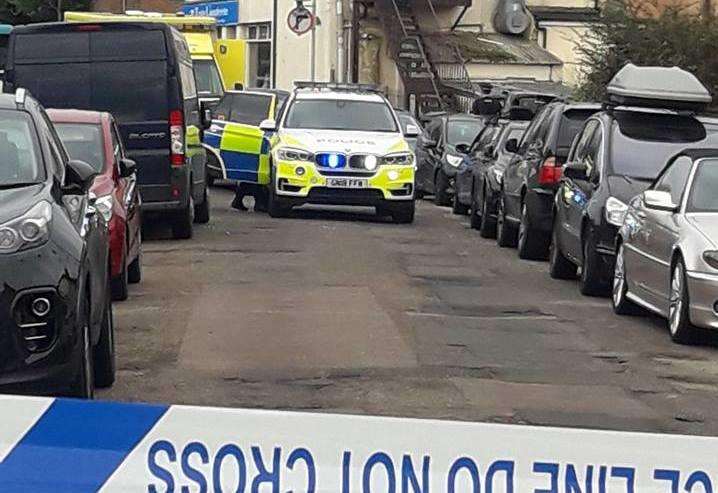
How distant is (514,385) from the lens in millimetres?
9578

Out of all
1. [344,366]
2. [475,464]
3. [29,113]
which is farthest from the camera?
[344,366]

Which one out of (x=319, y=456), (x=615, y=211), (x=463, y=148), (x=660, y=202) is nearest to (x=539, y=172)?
(x=615, y=211)

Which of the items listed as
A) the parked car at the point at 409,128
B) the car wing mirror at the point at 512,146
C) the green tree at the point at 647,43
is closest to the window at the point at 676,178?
the car wing mirror at the point at 512,146

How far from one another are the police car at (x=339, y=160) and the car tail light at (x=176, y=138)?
369 cm

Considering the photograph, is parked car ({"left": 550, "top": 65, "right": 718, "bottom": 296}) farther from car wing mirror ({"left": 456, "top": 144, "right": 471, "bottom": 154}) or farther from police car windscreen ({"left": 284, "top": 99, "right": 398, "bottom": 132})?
car wing mirror ({"left": 456, "top": 144, "right": 471, "bottom": 154})

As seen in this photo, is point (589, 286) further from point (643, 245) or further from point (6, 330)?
point (6, 330)

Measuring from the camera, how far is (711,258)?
11297 mm

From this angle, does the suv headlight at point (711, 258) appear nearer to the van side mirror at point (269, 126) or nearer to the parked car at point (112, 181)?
the parked car at point (112, 181)

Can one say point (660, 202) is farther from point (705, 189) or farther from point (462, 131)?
point (462, 131)

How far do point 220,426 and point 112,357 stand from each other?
562cm

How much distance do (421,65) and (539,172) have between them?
89.7ft

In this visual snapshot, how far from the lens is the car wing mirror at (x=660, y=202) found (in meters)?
12.3

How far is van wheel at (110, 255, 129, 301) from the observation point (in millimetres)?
13086

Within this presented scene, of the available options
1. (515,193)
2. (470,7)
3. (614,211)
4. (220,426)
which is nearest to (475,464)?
(220,426)
